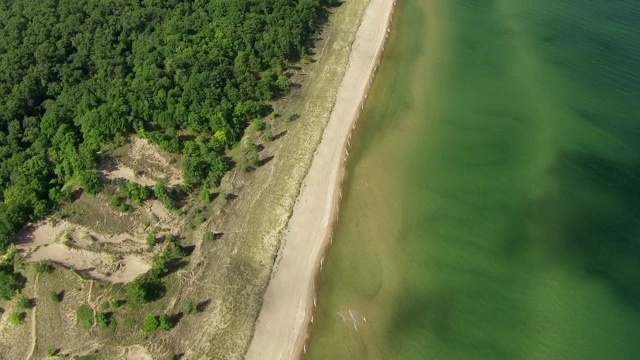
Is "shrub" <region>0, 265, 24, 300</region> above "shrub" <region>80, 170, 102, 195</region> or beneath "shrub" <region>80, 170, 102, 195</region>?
beneath

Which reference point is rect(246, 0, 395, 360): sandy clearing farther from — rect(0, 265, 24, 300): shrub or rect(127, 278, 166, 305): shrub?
rect(0, 265, 24, 300): shrub

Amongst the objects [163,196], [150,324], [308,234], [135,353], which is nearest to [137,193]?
[163,196]

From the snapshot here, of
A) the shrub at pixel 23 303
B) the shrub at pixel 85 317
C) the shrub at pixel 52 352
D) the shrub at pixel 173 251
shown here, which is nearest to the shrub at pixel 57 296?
the shrub at pixel 23 303

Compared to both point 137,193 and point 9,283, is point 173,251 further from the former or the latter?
point 9,283

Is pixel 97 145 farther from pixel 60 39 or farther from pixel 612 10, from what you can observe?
pixel 612 10

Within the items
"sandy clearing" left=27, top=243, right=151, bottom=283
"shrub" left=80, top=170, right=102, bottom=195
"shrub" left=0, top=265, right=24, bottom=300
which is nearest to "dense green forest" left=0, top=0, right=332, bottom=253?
"shrub" left=80, top=170, right=102, bottom=195

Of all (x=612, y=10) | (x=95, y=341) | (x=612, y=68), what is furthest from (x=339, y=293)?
(x=612, y=10)
